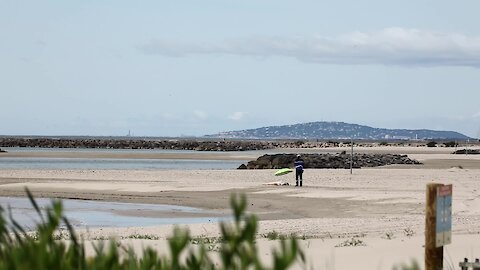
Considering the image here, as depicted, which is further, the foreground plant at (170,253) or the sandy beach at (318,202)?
the sandy beach at (318,202)

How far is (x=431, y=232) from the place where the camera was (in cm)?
831

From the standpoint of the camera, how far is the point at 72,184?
115ft

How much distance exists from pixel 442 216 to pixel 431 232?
0.18 metres

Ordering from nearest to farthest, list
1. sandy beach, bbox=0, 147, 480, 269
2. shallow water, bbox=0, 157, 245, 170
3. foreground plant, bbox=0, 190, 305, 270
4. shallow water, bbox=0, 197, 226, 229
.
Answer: foreground plant, bbox=0, 190, 305, 270
sandy beach, bbox=0, 147, 480, 269
shallow water, bbox=0, 197, 226, 229
shallow water, bbox=0, 157, 245, 170

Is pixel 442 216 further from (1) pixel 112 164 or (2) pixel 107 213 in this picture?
(1) pixel 112 164

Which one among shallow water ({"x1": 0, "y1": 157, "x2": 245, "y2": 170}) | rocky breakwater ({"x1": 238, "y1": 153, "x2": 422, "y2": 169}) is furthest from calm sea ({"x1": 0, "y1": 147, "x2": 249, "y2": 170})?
rocky breakwater ({"x1": 238, "y1": 153, "x2": 422, "y2": 169})

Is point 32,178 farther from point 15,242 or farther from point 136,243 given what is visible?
point 15,242

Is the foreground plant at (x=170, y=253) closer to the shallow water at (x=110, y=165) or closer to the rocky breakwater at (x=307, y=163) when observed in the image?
the rocky breakwater at (x=307, y=163)

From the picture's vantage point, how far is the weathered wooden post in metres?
8.23

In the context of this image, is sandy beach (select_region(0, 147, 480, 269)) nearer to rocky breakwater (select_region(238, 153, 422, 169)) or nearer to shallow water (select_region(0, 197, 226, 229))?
shallow water (select_region(0, 197, 226, 229))

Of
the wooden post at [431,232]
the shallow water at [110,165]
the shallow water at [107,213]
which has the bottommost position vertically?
the shallow water at [107,213]

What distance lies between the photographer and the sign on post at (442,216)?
8250 mm

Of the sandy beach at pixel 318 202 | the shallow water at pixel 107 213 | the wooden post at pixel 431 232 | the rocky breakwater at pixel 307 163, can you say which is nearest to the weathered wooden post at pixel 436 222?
the wooden post at pixel 431 232

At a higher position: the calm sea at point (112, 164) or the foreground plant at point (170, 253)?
the foreground plant at point (170, 253)
